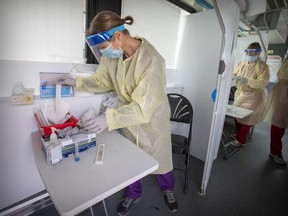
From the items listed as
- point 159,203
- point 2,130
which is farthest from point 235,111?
point 2,130

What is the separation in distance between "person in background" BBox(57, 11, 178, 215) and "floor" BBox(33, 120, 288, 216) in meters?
0.14

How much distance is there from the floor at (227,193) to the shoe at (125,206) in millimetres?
46

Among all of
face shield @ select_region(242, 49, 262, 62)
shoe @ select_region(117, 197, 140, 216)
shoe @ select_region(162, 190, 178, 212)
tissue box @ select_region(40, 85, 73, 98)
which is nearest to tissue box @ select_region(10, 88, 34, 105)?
tissue box @ select_region(40, 85, 73, 98)

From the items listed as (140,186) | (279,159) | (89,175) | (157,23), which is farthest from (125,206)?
(279,159)

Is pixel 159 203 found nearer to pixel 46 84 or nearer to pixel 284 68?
pixel 46 84

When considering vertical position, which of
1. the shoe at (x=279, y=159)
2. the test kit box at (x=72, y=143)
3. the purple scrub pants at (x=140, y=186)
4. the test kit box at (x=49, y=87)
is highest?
the test kit box at (x=49, y=87)

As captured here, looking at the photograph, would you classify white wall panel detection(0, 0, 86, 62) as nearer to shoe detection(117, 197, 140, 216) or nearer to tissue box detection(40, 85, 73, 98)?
tissue box detection(40, 85, 73, 98)

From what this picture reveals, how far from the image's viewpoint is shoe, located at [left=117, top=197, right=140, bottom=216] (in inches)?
54.1

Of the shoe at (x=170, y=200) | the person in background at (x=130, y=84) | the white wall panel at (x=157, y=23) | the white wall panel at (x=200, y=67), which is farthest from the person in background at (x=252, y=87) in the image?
the person in background at (x=130, y=84)

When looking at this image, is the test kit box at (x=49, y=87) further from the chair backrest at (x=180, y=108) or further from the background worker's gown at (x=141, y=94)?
the chair backrest at (x=180, y=108)

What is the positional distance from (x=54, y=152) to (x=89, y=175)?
0.19 meters

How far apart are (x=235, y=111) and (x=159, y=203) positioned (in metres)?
1.51

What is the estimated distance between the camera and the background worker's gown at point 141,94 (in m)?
0.93

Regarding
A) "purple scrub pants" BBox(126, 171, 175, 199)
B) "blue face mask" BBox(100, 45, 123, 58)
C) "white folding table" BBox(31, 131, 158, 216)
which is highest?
"blue face mask" BBox(100, 45, 123, 58)
